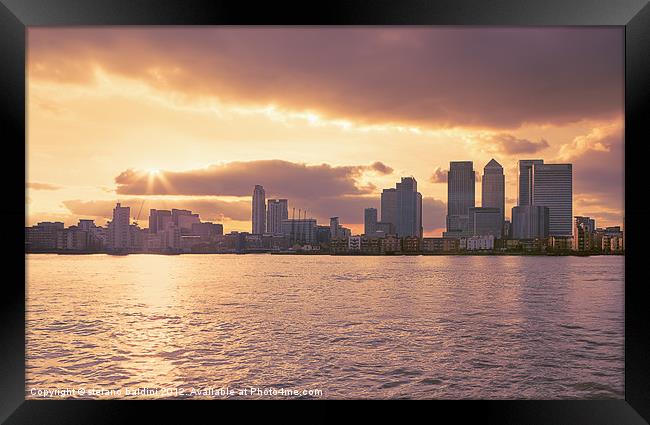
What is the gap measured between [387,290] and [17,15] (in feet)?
64.7

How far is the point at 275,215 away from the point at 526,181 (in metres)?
22.7

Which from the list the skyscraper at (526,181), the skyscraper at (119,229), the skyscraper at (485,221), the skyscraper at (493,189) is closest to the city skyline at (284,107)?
the skyscraper at (119,229)

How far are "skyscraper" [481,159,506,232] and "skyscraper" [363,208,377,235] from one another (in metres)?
10.6

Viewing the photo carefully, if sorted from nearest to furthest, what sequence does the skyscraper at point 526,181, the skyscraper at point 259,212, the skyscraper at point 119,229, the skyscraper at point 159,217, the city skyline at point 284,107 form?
the city skyline at point 284,107 → the skyscraper at point 119,229 → the skyscraper at point 159,217 → the skyscraper at point 259,212 → the skyscraper at point 526,181

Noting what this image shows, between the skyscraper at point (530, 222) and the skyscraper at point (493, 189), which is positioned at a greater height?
the skyscraper at point (493, 189)

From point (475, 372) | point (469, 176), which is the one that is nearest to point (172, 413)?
point (475, 372)

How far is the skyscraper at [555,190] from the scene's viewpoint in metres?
45.5

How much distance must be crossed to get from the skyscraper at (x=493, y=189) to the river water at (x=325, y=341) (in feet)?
88.3

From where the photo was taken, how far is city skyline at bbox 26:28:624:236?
→ 36.5 m

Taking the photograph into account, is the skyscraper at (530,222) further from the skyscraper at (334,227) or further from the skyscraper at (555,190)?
the skyscraper at (334,227)

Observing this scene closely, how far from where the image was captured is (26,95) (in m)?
3.11

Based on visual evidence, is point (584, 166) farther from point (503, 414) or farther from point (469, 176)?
point (503, 414)

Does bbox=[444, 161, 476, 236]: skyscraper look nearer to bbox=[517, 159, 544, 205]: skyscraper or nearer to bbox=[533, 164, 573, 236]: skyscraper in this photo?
bbox=[517, 159, 544, 205]: skyscraper

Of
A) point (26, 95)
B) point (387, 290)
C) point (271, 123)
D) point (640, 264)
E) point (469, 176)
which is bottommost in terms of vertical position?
point (387, 290)
